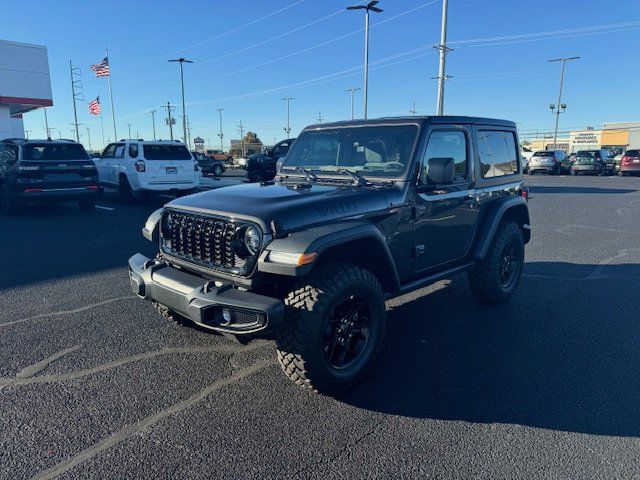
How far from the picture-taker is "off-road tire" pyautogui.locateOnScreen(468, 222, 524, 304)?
Answer: 4.74m

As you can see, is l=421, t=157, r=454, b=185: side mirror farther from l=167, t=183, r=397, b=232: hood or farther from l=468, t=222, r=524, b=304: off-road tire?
l=468, t=222, r=524, b=304: off-road tire

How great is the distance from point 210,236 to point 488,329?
273 cm

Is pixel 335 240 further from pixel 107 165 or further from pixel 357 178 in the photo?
pixel 107 165

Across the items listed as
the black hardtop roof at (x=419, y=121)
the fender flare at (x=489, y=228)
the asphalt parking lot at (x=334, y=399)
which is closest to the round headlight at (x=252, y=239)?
the asphalt parking lot at (x=334, y=399)

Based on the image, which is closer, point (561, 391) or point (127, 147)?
point (561, 391)

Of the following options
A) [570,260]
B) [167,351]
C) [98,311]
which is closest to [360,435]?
[167,351]

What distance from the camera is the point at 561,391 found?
325 cm

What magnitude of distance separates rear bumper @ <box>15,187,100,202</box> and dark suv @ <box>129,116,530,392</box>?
26.7ft

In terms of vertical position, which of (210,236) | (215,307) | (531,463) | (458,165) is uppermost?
(458,165)

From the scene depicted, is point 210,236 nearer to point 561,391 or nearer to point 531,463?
point 531,463

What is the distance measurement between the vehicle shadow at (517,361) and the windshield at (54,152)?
936 centimetres

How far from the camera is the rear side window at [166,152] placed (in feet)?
41.7

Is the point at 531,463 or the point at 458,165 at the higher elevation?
Answer: the point at 458,165

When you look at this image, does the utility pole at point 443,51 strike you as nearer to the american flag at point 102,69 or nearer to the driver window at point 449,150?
the driver window at point 449,150
